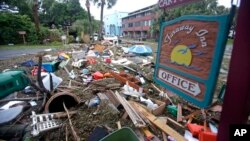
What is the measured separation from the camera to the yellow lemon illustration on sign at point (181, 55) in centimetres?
225

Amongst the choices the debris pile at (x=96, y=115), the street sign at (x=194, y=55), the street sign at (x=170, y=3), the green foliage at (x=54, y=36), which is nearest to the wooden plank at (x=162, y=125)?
the debris pile at (x=96, y=115)

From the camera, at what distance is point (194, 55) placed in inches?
85.7

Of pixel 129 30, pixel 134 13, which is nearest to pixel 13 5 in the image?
Result: pixel 134 13

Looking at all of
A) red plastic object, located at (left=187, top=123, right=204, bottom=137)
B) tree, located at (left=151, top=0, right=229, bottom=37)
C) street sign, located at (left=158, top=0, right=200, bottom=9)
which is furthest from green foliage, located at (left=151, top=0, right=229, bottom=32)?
red plastic object, located at (left=187, top=123, right=204, bottom=137)

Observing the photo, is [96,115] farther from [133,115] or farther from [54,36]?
[54,36]

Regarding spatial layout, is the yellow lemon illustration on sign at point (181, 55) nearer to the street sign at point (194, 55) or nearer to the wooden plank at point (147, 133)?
the street sign at point (194, 55)

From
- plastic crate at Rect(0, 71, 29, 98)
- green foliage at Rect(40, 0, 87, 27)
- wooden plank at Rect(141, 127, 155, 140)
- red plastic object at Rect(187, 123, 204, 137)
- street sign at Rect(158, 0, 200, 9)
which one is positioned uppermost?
green foliage at Rect(40, 0, 87, 27)

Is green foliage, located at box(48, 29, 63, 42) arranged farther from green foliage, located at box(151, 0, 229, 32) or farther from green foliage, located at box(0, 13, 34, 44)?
green foliage, located at box(151, 0, 229, 32)

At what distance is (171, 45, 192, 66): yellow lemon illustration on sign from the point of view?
7.39 ft

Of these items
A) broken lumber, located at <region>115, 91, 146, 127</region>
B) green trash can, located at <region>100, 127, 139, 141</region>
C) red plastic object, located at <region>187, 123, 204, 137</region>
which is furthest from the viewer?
broken lumber, located at <region>115, 91, 146, 127</region>

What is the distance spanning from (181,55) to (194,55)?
214 mm

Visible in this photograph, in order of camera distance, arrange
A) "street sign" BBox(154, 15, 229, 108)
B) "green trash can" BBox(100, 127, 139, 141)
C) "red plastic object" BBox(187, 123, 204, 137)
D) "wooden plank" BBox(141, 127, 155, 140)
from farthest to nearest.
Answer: "red plastic object" BBox(187, 123, 204, 137) < "wooden plank" BBox(141, 127, 155, 140) < "green trash can" BBox(100, 127, 139, 141) < "street sign" BBox(154, 15, 229, 108)

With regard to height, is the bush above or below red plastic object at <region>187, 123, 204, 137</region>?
above

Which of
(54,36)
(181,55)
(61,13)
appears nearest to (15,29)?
(54,36)
